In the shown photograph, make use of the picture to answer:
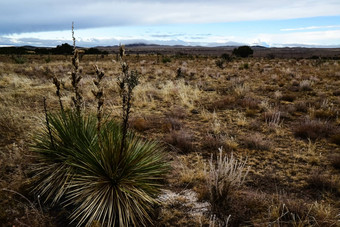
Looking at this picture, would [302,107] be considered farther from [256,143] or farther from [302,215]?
[302,215]

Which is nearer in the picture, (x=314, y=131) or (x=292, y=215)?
(x=292, y=215)

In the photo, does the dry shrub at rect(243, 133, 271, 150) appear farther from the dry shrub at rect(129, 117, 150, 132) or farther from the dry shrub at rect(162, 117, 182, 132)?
the dry shrub at rect(129, 117, 150, 132)

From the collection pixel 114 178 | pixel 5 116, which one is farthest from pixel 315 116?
pixel 5 116

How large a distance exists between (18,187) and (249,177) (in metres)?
3.37

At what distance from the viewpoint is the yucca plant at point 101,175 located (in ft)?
8.46

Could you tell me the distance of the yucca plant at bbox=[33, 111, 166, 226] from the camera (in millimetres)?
2578

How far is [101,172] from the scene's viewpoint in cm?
278

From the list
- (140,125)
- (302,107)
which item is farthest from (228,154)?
(302,107)

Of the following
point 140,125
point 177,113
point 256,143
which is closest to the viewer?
point 256,143

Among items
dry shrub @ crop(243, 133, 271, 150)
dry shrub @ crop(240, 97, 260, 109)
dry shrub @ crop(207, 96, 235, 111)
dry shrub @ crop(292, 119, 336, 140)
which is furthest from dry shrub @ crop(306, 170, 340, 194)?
dry shrub @ crop(240, 97, 260, 109)

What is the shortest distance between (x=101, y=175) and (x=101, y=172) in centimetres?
3

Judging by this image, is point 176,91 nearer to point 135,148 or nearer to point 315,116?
point 315,116

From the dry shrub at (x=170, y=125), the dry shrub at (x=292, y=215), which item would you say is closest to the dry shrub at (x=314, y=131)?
the dry shrub at (x=170, y=125)

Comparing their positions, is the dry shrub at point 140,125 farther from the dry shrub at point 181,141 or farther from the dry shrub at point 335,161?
the dry shrub at point 335,161
